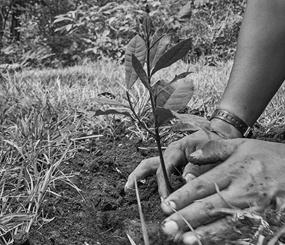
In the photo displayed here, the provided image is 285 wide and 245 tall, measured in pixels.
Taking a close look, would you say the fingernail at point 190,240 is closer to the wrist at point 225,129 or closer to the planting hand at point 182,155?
the planting hand at point 182,155

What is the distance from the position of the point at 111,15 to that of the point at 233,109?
6153mm

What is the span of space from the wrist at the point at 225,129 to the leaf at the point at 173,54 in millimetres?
418

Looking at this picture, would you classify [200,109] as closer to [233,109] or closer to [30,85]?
[233,109]

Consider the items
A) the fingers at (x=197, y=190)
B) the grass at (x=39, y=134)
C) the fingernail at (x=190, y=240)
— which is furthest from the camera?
the grass at (x=39, y=134)

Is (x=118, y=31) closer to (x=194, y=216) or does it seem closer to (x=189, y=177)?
(x=189, y=177)

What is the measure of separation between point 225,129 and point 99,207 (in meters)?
0.47

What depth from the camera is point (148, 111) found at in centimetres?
218

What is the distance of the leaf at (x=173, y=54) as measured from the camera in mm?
1034

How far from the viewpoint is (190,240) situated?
946mm

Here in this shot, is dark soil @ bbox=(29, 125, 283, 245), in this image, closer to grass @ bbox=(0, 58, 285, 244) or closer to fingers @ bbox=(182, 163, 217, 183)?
grass @ bbox=(0, 58, 285, 244)

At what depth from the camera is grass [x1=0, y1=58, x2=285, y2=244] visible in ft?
4.40

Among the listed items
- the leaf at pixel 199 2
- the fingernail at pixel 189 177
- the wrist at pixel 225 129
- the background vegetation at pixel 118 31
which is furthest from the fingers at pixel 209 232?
the leaf at pixel 199 2

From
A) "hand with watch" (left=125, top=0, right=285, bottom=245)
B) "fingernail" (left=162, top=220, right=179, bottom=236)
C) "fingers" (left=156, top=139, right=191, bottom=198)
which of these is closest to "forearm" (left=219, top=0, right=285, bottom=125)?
"hand with watch" (left=125, top=0, right=285, bottom=245)

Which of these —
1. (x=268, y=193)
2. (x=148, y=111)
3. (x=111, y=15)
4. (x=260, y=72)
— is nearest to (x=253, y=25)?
(x=260, y=72)
